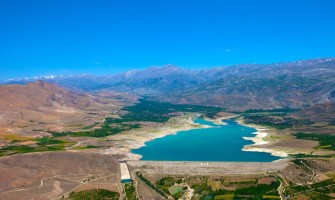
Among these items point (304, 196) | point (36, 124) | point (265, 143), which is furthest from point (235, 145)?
point (36, 124)

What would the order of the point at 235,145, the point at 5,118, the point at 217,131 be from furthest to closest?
1. the point at 5,118
2. the point at 217,131
3. the point at 235,145

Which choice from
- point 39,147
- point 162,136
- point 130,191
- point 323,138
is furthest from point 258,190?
point 162,136

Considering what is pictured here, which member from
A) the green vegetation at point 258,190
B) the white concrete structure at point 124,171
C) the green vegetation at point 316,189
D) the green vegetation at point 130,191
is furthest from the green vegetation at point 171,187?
the green vegetation at point 316,189

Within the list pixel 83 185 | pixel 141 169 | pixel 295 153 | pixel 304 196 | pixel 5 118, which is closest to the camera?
pixel 304 196

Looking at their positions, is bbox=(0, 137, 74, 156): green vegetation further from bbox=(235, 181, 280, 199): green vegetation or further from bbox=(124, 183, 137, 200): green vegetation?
bbox=(235, 181, 280, 199): green vegetation

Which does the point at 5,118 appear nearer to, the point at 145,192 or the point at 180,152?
the point at 180,152
